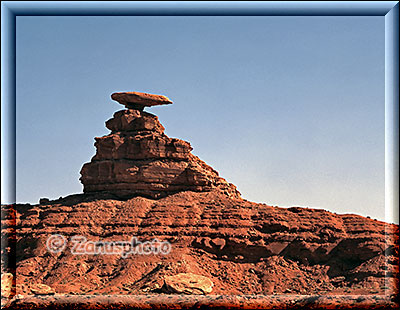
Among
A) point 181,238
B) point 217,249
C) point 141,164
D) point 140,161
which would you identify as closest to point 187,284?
point 217,249

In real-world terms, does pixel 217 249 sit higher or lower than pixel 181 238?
lower

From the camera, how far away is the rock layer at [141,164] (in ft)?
225

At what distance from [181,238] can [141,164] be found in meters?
11.1

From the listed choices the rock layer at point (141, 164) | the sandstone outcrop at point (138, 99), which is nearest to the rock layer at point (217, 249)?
the rock layer at point (141, 164)

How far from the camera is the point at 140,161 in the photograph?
69.4 m

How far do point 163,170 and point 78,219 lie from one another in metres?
10.3

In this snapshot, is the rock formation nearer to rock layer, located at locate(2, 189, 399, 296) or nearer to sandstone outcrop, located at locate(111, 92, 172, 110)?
sandstone outcrop, located at locate(111, 92, 172, 110)

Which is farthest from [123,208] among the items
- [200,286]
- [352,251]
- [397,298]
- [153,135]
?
[397,298]

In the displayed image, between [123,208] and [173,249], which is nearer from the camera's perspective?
[173,249]

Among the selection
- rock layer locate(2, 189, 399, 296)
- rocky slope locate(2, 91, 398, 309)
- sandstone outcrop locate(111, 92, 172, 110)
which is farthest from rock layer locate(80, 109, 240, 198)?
rock layer locate(2, 189, 399, 296)

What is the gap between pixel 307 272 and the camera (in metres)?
59.6

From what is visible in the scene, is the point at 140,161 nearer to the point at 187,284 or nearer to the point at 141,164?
the point at 141,164

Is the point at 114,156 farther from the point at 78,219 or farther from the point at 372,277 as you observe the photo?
the point at 372,277

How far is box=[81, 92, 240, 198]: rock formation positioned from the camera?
6856 centimetres
